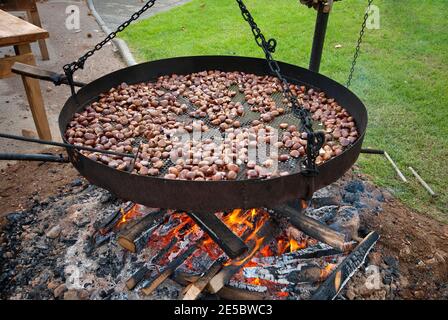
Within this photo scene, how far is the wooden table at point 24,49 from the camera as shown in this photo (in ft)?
11.5

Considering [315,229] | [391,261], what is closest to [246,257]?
[315,229]

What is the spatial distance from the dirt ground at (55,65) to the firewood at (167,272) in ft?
7.79

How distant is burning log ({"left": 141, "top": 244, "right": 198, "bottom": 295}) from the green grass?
2.01 meters

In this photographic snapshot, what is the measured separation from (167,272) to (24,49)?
2.80m

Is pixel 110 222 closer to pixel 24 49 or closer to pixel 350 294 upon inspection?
pixel 350 294

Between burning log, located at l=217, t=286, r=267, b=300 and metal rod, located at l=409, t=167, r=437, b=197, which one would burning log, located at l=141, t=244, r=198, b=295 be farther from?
metal rod, located at l=409, t=167, r=437, b=197

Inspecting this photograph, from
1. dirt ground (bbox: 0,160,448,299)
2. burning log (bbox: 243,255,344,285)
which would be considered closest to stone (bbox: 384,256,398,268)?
dirt ground (bbox: 0,160,448,299)

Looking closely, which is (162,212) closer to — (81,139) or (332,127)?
(81,139)

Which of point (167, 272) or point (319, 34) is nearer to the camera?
point (167, 272)

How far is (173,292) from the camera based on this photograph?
224 cm

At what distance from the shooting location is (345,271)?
2.27 m

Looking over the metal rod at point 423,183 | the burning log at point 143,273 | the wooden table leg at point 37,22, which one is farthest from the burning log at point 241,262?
the wooden table leg at point 37,22

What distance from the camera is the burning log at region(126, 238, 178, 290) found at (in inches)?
87.4

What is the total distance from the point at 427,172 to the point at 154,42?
16.2 feet
